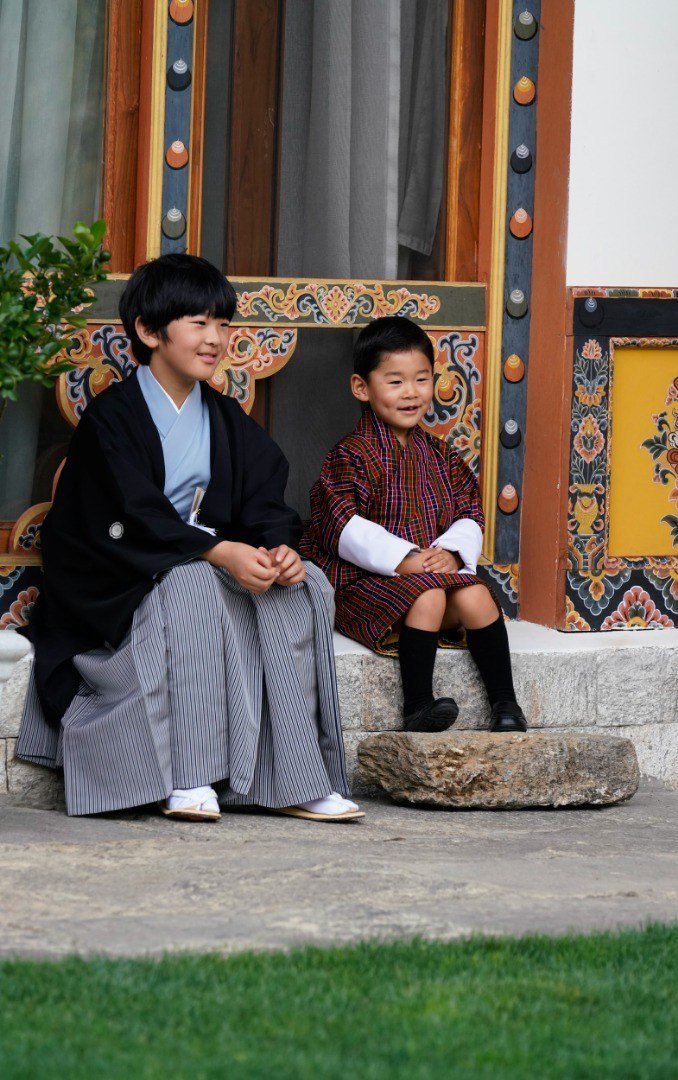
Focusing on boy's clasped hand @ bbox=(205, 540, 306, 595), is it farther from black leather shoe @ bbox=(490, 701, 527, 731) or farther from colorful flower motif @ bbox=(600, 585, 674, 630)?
colorful flower motif @ bbox=(600, 585, 674, 630)

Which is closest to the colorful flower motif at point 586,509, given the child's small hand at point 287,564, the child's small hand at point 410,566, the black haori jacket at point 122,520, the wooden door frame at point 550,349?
the wooden door frame at point 550,349

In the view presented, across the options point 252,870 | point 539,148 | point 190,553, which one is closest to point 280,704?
point 190,553

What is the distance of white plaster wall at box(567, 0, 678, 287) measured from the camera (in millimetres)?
4617

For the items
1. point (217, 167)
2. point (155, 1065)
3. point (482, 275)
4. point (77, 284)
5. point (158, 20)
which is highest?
point (158, 20)

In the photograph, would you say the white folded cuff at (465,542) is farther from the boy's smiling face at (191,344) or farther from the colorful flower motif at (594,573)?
the boy's smiling face at (191,344)

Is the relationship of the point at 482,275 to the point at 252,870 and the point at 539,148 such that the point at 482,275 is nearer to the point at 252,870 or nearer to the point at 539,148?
the point at 539,148

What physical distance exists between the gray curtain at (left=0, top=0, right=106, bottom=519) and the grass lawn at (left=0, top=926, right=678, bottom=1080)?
245 centimetres

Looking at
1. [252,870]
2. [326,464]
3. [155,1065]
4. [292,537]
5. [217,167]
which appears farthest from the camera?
[217,167]

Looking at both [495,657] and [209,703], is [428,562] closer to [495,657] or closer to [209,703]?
[495,657]

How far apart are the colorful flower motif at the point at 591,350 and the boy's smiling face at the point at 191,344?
1213mm

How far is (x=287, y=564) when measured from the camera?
3.79 meters

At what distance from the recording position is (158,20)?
459 centimetres

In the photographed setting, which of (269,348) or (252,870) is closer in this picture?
(252,870)

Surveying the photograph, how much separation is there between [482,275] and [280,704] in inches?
68.2
